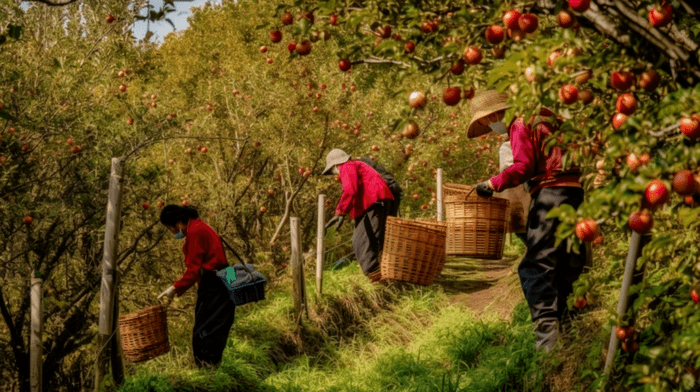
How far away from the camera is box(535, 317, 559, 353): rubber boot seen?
5.29 m

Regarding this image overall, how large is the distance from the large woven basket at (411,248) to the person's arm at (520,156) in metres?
2.46

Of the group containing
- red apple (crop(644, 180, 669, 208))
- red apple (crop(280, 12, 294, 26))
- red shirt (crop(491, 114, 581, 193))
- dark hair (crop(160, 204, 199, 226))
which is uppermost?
red apple (crop(280, 12, 294, 26))

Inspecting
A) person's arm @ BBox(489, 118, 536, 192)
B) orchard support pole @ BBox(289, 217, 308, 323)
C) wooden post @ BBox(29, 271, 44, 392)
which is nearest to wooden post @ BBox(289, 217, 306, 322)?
orchard support pole @ BBox(289, 217, 308, 323)

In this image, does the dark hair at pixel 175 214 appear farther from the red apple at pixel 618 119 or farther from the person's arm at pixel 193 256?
the red apple at pixel 618 119

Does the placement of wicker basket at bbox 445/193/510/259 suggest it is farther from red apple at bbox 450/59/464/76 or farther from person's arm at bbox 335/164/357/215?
red apple at bbox 450/59/464/76

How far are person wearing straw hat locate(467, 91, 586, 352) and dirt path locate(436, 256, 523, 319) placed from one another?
1.96m

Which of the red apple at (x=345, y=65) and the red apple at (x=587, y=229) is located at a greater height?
the red apple at (x=345, y=65)

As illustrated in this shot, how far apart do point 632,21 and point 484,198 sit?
13.3ft

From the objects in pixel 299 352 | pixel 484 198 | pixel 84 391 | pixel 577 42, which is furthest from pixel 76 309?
pixel 577 42

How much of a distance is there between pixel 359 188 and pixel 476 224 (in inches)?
105

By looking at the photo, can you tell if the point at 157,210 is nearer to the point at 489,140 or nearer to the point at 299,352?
the point at 299,352

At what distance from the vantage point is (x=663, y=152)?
2.63 m

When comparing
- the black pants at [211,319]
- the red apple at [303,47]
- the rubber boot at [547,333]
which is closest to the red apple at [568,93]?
the red apple at [303,47]

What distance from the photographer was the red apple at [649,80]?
2.76 meters
